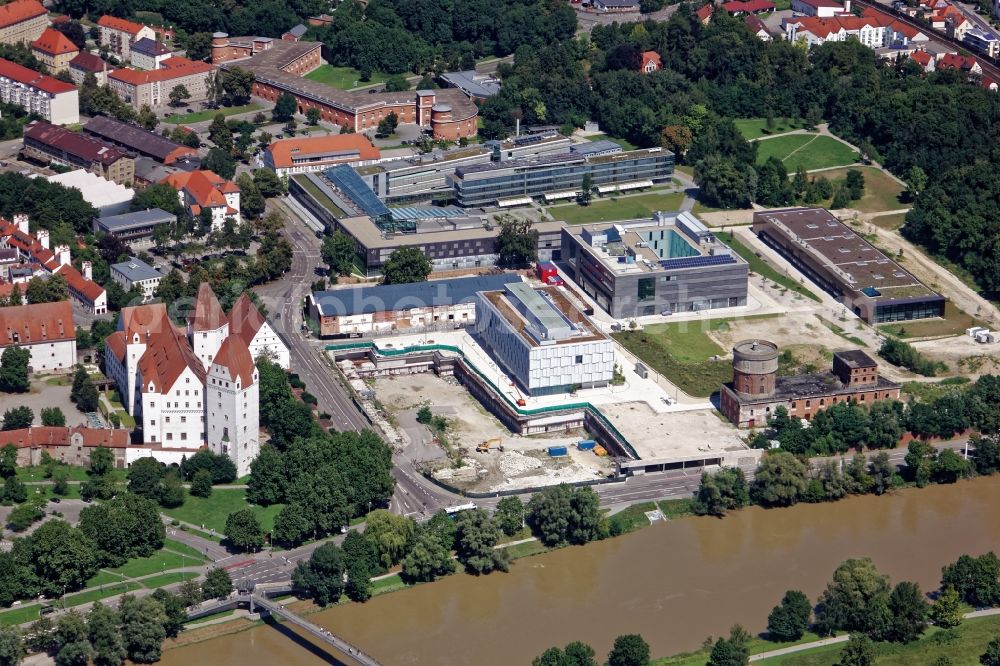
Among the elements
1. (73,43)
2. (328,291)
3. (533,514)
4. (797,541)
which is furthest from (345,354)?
(73,43)

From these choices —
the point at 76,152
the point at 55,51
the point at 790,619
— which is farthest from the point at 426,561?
the point at 55,51

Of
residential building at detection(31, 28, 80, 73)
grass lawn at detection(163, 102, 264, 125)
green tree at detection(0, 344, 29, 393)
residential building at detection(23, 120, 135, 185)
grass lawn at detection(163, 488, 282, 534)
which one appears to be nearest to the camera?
grass lawn at detection(163, 488, 282, 534)

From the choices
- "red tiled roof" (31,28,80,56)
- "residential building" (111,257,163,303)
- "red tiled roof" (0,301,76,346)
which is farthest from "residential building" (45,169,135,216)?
"red tiled roof" (31,28,80,56)

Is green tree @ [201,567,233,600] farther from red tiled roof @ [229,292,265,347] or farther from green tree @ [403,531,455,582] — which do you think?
red tiled roof @ [229,292,265,347]

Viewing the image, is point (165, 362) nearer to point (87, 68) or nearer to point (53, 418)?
point (53, 418)

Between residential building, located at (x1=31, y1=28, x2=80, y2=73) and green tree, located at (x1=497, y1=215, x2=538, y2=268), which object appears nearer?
green tree, located at (x1=497, y1=215, x2=538, y2=268)

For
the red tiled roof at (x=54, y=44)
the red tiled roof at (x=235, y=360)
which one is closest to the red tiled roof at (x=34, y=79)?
the red tiled roof at (x=54, y=44)
